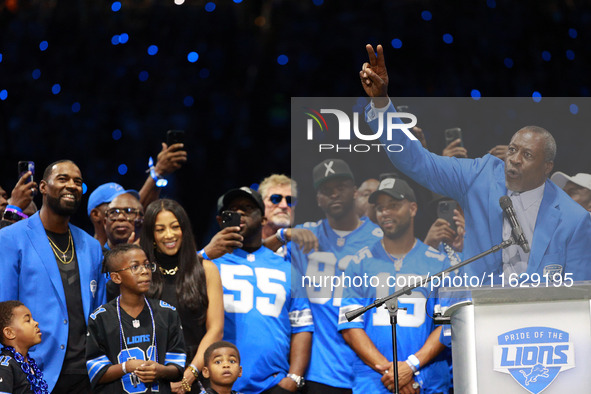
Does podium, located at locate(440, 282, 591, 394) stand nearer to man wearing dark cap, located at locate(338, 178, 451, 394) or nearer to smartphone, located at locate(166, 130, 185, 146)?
man wearing dark cap, located at locate(338, 178, 451, 394)

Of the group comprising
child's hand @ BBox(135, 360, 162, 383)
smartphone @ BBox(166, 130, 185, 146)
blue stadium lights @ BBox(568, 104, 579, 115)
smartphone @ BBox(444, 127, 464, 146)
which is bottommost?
child's hand @ BBox(135, 360, 162, 383)

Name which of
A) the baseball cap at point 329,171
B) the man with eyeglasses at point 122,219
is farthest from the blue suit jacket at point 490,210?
the man with eyeglasses at point 122,219

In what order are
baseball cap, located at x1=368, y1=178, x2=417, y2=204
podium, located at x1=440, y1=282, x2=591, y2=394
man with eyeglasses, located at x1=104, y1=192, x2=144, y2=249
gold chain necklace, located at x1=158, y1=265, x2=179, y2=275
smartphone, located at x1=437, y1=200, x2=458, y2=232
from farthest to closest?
man with eyeglasses, located at x1=104, y1=192, x2=144, y2=249
gold chain necklace, located at x1=158, y1=265, x2=179, y2=275
baseball cap, located at x1=368, y1=178, x2=417, y2=204
smartphone, located at x1=437, y1=200, x2=458, y2=232
podium, located at x1=440, y1=282, x2=591, y2=394

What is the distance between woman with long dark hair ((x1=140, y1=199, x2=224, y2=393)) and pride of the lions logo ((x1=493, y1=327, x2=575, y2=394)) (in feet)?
7.07

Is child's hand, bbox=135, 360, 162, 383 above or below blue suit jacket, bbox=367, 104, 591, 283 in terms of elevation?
below

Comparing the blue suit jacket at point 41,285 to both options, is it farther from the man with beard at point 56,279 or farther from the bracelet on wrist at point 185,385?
the bracelet on wrist at point 185,385

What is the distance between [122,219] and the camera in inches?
A: 198

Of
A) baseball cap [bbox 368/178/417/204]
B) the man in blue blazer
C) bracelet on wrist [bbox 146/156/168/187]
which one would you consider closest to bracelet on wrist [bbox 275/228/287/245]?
bracelet on wrist [bbox 146/156/168/187]

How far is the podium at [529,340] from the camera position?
249cm

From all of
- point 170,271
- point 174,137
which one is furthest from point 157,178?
point 170,271

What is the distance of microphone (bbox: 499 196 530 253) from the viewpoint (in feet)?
12.0

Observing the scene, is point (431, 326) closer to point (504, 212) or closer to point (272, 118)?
point (504, 212)

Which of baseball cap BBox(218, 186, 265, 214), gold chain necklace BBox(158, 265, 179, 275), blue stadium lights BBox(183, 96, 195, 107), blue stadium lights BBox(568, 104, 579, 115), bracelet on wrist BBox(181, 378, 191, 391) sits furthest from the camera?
blue stadium lights BBox(183, 96, 195, 107)

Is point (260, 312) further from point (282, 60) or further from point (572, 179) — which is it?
point (282, 60)
